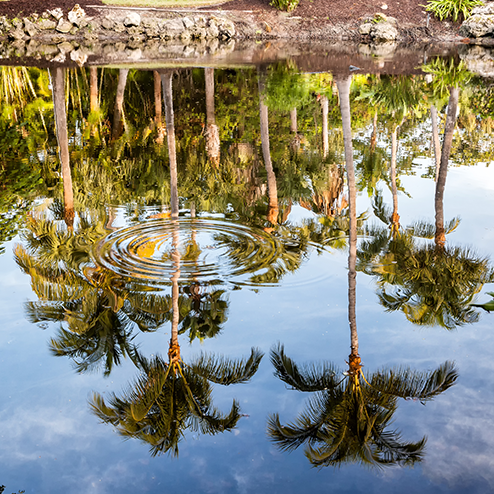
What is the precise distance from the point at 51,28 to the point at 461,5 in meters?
19.7

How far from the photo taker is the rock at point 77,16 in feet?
Answer: 85.5

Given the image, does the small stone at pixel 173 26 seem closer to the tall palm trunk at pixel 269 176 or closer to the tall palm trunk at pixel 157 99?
the tall palm trunk at pixel 157 99

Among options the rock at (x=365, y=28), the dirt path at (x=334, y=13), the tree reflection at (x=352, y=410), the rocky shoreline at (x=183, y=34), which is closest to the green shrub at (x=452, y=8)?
the dirt path at (x=334, y=13)

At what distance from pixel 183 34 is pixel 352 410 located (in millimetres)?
25530

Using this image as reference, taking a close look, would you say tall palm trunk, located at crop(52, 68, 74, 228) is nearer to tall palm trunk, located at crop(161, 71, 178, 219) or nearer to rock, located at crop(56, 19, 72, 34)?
tall palm trunk, located at crop(161, 71, 178, 219)

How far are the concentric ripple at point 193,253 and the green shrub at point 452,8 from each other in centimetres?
2652

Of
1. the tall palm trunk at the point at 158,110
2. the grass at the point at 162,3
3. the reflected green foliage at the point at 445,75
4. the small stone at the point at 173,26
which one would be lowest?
the tall palm trunk at the point at 158,110

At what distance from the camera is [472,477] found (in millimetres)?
3834

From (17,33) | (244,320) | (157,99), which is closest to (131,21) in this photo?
(17,33)

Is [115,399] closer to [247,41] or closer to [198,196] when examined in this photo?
[198,196]

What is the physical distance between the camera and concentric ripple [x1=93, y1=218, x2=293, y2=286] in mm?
6762

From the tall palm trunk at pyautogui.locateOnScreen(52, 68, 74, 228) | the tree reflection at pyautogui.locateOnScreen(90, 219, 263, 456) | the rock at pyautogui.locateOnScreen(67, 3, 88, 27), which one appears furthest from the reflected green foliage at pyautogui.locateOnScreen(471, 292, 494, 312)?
the rock at pyautogui.locateOnScreen(67, 3, 88, 27)

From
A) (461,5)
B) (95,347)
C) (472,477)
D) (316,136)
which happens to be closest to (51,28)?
(316,136)

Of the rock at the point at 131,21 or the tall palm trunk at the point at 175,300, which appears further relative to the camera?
the rock at the point at 131,21
